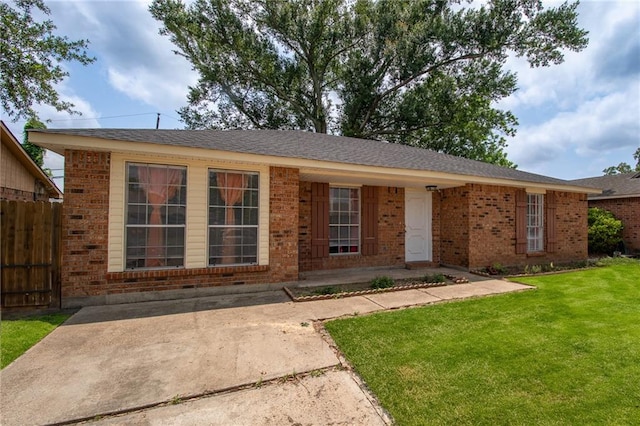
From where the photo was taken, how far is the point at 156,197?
18.1 feet

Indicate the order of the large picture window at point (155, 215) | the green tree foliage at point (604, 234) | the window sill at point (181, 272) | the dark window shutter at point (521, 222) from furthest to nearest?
the green tree foliage at point (604, 234)
the dark window shutter at point (521, 222)
the large picture window at point (155, 215)
the window sill at point (181, 272)

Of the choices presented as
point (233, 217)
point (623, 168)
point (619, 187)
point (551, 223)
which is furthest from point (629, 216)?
point (623, 168)

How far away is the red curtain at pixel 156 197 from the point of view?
18.0 ft

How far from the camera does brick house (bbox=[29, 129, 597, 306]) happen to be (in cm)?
508

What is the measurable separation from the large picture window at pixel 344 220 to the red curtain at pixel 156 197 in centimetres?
421

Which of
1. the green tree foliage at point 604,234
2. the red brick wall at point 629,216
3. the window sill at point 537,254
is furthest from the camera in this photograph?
the red brick wall at point 629,216

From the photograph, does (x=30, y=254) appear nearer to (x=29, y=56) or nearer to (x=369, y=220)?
(x=369, y=220)

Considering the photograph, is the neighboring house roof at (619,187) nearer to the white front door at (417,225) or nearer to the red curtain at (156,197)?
the white front door at (417,225)

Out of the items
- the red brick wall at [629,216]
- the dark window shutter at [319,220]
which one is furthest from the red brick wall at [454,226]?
the red brick wall at [629,216]

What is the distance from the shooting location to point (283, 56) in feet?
64.5

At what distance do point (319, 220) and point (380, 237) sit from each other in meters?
2.06

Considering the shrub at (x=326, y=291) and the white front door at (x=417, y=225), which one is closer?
the shrub at (x=326, y=291)

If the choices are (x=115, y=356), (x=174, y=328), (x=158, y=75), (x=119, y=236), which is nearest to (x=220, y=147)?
(x=119, y=236)

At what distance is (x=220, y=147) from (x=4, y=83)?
50.4 feet
